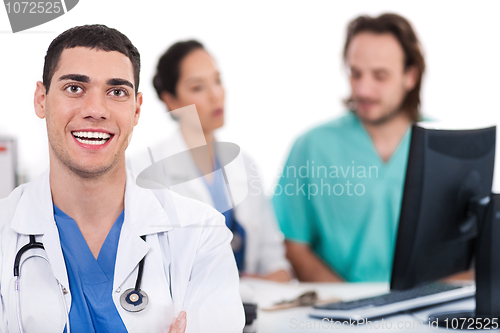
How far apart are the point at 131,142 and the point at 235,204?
26.3 inches

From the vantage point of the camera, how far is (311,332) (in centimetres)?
113

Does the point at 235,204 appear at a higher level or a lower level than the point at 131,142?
lower

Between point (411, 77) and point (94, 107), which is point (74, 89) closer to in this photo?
point (94, 107)

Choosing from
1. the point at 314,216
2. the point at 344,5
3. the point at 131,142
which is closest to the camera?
the point at 131,142

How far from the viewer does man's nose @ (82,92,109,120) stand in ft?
3.19

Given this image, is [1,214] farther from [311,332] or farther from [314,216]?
[314,216]

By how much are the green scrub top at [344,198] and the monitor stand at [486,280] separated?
66 cm

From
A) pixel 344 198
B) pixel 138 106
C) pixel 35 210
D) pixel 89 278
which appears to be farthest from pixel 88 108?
pixel 344 198

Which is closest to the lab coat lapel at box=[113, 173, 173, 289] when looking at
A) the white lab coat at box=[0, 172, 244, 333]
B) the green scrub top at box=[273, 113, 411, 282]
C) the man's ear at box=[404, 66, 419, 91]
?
the white lab coat at box=[0, 172, 244, 333]

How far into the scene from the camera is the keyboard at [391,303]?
1162 mm

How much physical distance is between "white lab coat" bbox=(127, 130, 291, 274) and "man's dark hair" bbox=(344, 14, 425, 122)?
2.11ft

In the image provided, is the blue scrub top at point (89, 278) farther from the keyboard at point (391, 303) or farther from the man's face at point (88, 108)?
the keyboard at point (391, 303)

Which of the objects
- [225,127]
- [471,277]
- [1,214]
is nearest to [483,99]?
[471,277]

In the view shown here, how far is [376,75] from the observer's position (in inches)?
75.0
